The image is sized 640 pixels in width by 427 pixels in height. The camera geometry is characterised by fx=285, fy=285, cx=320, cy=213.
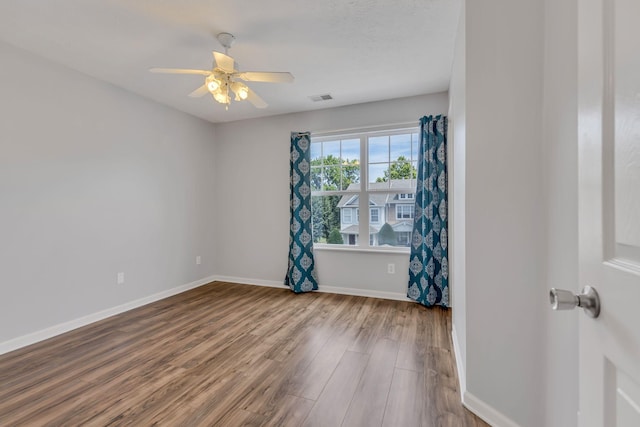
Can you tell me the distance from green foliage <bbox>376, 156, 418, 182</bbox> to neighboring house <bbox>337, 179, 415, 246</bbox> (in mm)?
70

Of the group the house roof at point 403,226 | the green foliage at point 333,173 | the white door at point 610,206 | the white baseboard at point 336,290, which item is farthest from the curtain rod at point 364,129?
the white door at point 610,206

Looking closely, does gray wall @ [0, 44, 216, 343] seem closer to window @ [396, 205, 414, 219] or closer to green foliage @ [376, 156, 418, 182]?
green foliage @ [376, 156, 418, 182]

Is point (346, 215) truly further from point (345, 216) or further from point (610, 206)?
point (610, 206)

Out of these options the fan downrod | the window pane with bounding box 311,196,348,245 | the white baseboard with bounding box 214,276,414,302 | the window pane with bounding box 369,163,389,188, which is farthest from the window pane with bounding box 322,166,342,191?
the fan downrod

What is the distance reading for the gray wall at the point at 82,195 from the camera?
7.88 feet

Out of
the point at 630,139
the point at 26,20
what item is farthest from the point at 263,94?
the point at 630,139

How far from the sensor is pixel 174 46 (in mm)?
2412

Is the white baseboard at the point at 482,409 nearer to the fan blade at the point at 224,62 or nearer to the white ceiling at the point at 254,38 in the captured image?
the white ceiling at the point at 254,38

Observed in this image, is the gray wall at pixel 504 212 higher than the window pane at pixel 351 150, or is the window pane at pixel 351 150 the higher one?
the window pane at pixel 351 150

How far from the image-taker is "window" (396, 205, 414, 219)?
3.65 meters

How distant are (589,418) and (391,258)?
303cm

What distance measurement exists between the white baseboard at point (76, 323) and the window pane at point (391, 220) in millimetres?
2824

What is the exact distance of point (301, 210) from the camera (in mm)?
3982

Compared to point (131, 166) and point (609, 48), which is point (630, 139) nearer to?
point (609, 48)
